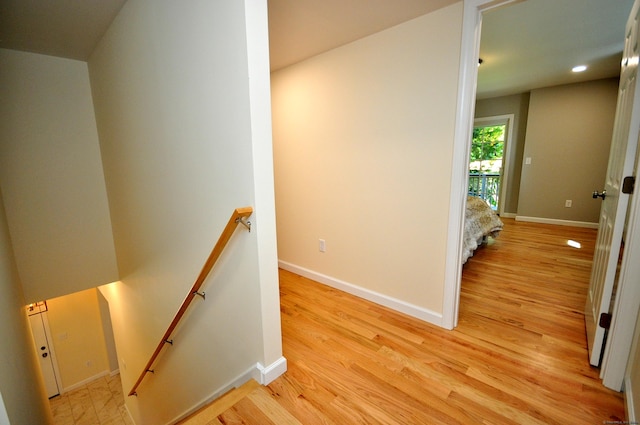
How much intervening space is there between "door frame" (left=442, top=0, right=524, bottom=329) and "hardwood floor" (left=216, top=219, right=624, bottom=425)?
1.01 ft

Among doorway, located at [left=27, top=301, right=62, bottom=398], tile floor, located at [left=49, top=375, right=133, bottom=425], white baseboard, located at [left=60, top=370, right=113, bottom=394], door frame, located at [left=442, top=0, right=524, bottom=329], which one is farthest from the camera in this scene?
white baseboard, located at [left=60, top=370, right=113, bottom=394]

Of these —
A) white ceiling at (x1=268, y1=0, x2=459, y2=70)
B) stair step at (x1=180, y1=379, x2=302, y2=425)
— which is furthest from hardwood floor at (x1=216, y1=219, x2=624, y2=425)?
white ceiling at (x1=268, y1=0, x2=459, y2=70)

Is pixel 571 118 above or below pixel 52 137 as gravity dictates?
above

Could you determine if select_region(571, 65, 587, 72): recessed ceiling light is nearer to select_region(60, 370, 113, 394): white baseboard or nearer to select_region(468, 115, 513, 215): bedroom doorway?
select_region(468, 115, 513, 215): bedroom doorway

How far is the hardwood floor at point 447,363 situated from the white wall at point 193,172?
33 centimetres

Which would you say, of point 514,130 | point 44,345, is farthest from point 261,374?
point 514,130

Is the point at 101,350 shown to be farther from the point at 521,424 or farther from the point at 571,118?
the point at 571,118

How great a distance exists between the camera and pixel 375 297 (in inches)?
89.0

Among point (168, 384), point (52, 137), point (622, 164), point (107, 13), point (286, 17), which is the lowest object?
point (168, 384)

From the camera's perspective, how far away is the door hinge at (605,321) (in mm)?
1343

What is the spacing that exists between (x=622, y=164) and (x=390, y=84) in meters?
1.38

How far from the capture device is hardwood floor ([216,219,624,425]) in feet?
3.99

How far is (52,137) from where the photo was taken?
2658 mm

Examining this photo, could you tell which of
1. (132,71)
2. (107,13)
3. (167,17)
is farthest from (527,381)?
(107,13)
